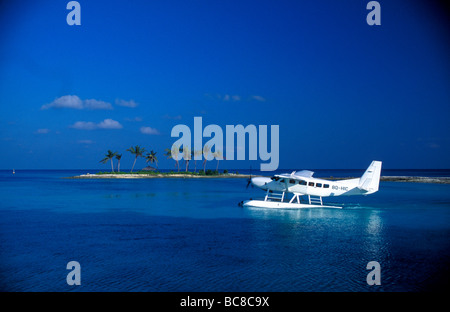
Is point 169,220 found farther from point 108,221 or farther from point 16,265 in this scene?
point 16,265

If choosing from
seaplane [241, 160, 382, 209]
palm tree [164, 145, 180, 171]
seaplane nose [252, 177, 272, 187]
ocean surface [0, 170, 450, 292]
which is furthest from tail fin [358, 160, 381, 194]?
palm tree [164, 145, 180, 171]

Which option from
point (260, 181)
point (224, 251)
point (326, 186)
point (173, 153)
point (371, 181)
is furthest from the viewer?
point (173, 153)

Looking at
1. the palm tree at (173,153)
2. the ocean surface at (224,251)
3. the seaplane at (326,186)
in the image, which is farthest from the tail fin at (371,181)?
the palm tree at (173,153)

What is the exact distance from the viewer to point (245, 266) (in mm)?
10477

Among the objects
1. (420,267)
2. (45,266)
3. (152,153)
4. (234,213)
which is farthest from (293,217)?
(152,153)

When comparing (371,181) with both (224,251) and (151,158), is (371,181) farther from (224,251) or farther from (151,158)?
(151,158)

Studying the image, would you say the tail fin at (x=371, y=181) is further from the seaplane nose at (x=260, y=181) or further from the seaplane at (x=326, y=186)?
the seaplane nose at (x=260, y=181)

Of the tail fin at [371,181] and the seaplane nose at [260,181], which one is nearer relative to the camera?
the tail fin at [371,181]

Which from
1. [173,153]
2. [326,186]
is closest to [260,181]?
[326,186]

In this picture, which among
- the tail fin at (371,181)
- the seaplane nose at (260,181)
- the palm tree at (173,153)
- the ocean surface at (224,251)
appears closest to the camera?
the ocean surface at (224,251)

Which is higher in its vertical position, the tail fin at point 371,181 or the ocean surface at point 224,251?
the tail fin at point 371,181

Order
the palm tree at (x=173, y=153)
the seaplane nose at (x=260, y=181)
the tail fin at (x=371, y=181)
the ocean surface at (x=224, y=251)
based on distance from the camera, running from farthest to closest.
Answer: the palm tree at (x=173, y=153) < the seaplane nose at (x=260, y=181) < the tail fin at (x=371, y=181) < the ocean surface at (x=224, y=251)

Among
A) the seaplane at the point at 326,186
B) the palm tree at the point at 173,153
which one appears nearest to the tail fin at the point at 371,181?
the seaplane at the point at 326,186

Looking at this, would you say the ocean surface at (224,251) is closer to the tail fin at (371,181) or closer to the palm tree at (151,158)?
the tail fin at (371,181)
